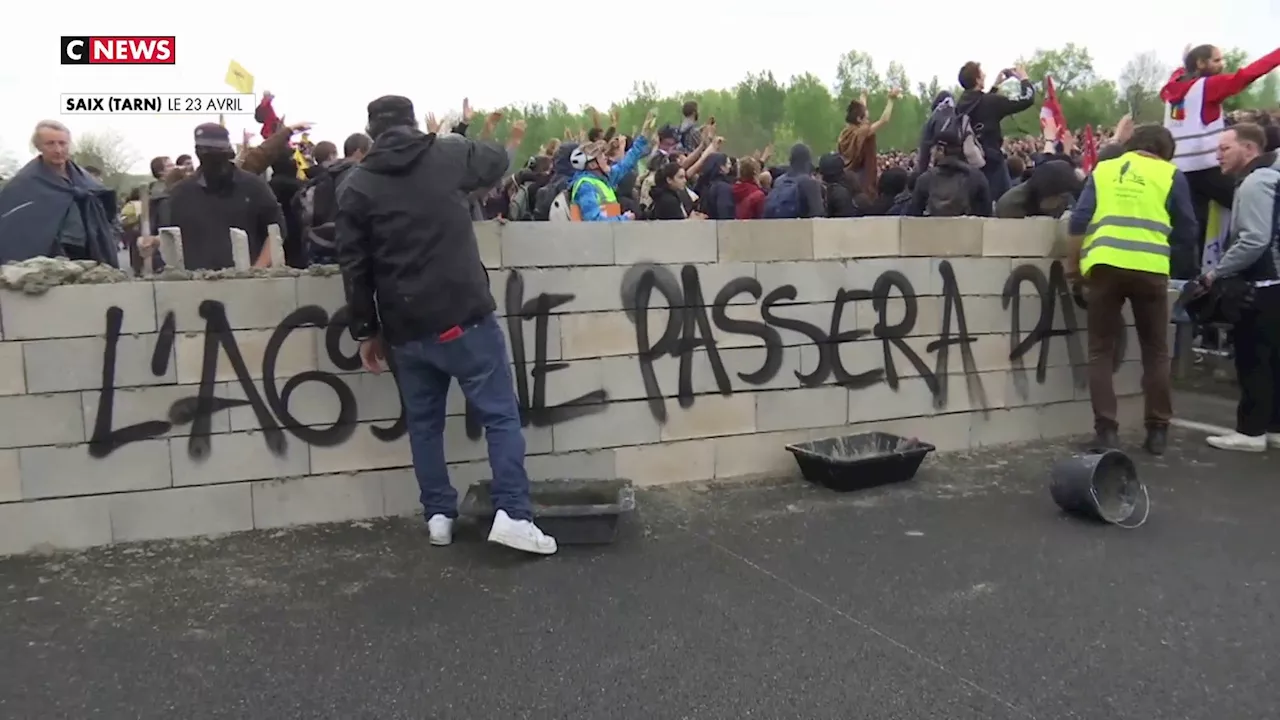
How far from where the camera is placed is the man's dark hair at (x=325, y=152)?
7926 mm

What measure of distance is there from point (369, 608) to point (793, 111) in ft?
171

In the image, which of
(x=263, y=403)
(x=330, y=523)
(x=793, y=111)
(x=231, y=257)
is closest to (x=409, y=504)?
(x=330, y=523)

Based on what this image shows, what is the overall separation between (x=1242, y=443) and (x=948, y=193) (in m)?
2.60

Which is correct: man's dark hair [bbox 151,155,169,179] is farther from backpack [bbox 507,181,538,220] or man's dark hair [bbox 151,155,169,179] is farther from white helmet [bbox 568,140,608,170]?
white helmet [bbox 568,140,608,170]

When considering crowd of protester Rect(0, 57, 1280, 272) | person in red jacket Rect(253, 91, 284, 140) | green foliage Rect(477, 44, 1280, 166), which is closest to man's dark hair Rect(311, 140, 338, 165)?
crowd of protester Rect(0, 57, 1280, 272)

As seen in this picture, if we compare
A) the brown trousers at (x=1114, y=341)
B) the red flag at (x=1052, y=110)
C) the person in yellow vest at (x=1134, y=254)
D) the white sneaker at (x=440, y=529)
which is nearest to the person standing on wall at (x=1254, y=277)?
the person in yellow vest at (x=1134, y=254)

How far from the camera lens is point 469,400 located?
4457 millimetres

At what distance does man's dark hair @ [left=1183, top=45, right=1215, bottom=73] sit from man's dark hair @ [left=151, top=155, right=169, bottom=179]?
898cm

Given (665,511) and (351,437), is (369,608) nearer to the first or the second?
(351,437)

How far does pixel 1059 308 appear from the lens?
6430mm

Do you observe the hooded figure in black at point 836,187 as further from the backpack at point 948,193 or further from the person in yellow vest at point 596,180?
the person in yellow vest at point 596,180

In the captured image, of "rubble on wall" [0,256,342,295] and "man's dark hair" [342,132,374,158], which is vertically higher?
"man's dark hair" [342,132,374,158]

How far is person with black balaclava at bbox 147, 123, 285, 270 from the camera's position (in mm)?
5590

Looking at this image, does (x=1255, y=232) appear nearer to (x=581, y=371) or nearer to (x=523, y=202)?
(x=581, y=371)
